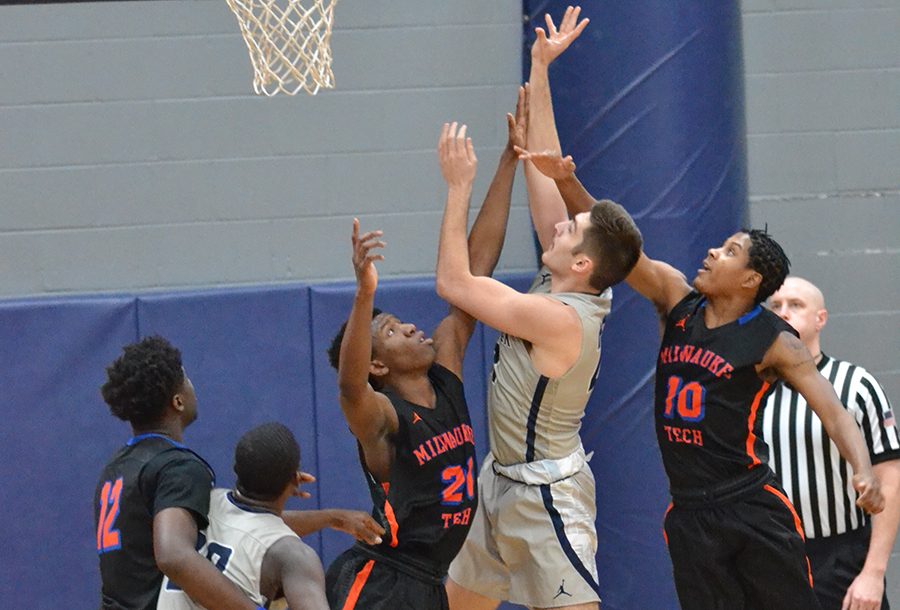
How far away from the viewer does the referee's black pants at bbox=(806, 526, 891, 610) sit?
4965mm

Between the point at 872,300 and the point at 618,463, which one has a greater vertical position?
the point at 872,300

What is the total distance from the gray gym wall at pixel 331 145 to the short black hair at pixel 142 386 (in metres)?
2.53

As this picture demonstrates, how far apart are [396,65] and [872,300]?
9.17ft

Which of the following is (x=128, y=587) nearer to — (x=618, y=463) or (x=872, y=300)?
(x=618, y=463)

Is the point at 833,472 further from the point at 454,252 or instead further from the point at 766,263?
the point at 454,252

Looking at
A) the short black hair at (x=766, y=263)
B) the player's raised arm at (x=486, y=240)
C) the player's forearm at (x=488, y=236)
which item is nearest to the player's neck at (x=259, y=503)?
the player's raised arm at (x=486, y=240)

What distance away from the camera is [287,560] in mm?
3512

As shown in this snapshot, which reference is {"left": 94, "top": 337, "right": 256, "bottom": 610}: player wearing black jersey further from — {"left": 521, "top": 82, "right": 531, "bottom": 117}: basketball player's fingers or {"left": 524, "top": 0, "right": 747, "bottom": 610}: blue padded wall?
{"left": 524, "top": 0, "right": 747, "bottom": 610}: blue padded wall

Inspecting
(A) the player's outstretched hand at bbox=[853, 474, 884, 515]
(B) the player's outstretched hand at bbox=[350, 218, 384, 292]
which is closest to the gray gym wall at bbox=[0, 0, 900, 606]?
(A) the player's outstretched hand at bbox=[853, 474, 884, 515]

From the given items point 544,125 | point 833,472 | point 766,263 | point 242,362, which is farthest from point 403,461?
point 242,362

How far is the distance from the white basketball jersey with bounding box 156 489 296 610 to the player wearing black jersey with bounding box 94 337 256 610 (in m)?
0.05

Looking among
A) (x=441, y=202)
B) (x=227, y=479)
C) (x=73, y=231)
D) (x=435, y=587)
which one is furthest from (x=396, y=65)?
(x=435, y=587)

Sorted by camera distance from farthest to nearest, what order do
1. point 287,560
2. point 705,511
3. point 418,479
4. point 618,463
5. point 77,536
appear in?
point 77,536 < point 618,463 < point 705,511 < point 418,479 < point 287,560

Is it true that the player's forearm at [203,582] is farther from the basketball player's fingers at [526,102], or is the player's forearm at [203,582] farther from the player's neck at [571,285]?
the basketball player's fingers at [526,102]
